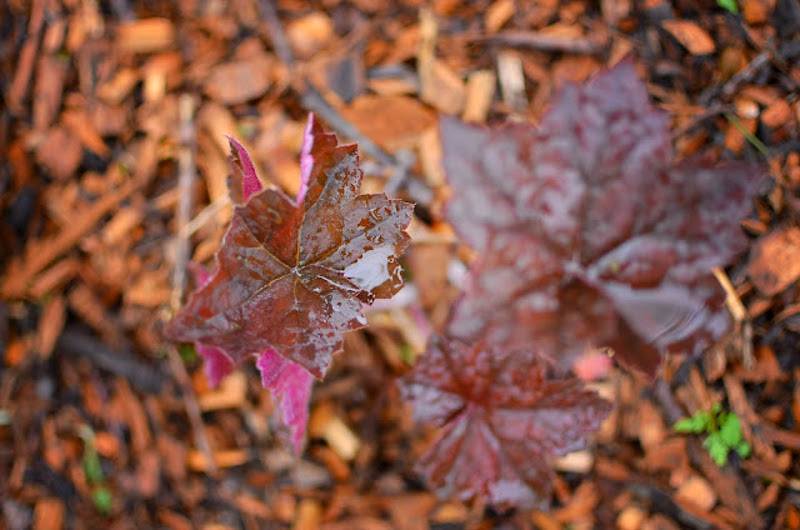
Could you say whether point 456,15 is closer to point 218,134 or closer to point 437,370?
point 218,134

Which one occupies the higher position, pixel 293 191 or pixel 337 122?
Answer: pixel 337 122

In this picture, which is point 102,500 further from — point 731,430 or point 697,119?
point 697,119

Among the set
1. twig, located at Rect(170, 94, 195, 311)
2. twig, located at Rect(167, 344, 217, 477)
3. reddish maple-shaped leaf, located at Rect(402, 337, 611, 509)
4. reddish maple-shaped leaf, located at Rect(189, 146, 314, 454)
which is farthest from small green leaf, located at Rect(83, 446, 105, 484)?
reddish maple-shaped leaf, located at Rect(402, 337, 611, 509)

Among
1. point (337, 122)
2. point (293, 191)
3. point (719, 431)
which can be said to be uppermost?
point (337, 122)

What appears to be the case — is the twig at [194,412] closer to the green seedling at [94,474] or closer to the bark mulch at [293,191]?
the bark mulch at [293,191]

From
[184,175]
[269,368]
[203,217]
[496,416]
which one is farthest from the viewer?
[184,175]

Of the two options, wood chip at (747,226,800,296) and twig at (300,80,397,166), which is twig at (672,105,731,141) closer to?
wood chip at (747,226,800,296)

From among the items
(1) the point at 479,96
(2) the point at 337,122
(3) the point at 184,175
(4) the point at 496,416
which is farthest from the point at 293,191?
(4) the point at 496,416

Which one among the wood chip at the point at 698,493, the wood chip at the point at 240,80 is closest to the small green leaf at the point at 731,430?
the wood chip at the point at 698,493
